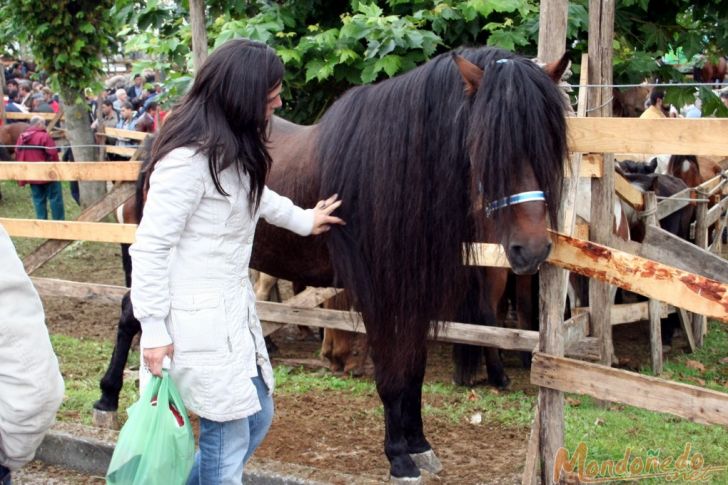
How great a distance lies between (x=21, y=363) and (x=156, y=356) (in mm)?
713

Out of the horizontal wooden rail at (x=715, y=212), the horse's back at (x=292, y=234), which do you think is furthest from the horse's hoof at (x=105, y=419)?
the horizontal wooden rail at (x=715, y=212)

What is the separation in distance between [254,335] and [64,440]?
2.25 meters

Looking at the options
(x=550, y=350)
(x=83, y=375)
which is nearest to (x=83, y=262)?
(x=83, y=375)

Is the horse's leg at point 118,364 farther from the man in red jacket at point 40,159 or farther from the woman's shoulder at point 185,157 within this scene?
the man in red jacket at point 40,159

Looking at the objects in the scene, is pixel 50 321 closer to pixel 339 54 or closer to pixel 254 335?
pixel 339 54

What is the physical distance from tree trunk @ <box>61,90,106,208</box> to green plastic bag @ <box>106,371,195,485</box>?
394 inches

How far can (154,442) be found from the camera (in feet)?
9.86

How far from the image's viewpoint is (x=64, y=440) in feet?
16.0

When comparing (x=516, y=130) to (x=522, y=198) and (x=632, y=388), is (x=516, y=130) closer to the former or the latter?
(x=522, y=198)

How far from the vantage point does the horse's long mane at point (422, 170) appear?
339 centimetres

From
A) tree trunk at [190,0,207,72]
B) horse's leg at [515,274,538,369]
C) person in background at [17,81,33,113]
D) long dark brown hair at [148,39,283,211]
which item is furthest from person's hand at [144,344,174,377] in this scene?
person in background at [17,81,33,113]

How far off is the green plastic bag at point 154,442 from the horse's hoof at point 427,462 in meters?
1.80

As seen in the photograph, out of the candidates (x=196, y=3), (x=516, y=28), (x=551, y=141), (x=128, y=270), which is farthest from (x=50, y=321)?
(x=551, y=141)

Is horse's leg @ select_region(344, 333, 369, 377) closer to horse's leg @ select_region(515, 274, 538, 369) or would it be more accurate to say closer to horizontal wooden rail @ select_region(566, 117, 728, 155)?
horse's leg @ select_region(515, 274, 538, 369)
